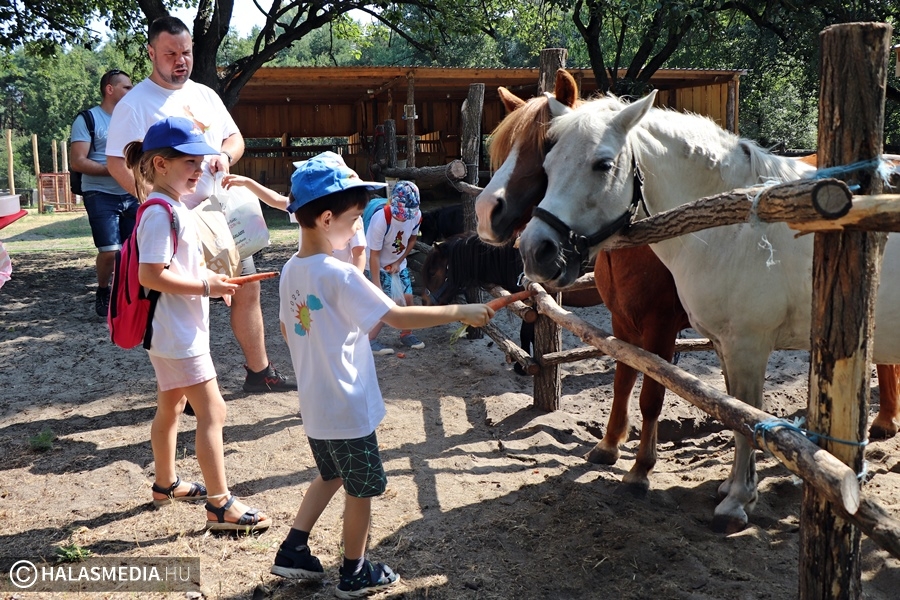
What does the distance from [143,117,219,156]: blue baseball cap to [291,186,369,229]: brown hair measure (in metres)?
0.69

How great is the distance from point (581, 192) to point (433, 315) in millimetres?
822

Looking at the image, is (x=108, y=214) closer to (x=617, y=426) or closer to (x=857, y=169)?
(x=617, y=426)

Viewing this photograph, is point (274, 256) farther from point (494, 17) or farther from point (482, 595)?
point (482, 595)

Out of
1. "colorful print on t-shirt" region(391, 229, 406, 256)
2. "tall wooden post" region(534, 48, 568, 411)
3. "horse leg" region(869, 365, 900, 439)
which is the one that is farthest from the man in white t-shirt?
"horse leg" region(869, 365, 900, 439)

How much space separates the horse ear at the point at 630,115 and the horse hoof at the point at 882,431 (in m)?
2.79

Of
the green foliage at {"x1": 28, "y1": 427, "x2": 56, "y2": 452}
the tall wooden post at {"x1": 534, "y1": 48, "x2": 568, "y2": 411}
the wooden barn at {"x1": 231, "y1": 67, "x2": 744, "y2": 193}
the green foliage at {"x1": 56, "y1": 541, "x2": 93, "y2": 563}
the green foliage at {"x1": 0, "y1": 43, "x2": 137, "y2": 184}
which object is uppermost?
the green foliage at {"x1": 0, "y1": 43, "x2": 137, "y2": 184}

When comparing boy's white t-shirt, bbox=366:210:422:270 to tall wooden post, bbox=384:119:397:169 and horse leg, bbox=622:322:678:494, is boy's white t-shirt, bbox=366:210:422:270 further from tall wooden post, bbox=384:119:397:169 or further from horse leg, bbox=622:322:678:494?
tall wooden post, bbox=384:119:397:169

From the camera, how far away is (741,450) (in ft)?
10.6

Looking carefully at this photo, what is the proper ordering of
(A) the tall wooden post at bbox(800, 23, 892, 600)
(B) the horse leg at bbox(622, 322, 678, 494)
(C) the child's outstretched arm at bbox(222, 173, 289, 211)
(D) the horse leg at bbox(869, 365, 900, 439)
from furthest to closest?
(D) the horse leg at bbox(869, 365, 900, 439) → (C) the child's outstretched arm at bbox(222, 173, 289, 211) → (B) the horse leg at bbox(622, 322, 678, 494) → (A) the tall wooden post at bbox(800, 23, 892, 600)

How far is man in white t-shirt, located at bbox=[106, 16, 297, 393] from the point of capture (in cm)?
387

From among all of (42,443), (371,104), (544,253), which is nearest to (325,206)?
(544,253)

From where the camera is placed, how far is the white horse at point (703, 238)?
8.86 feet

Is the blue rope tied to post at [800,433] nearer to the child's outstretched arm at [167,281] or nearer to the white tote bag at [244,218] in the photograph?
the child's outstretched arm at [167,281]

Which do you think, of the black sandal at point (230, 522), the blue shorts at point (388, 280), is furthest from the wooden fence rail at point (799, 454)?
the blue shorts at point (388, 280)
